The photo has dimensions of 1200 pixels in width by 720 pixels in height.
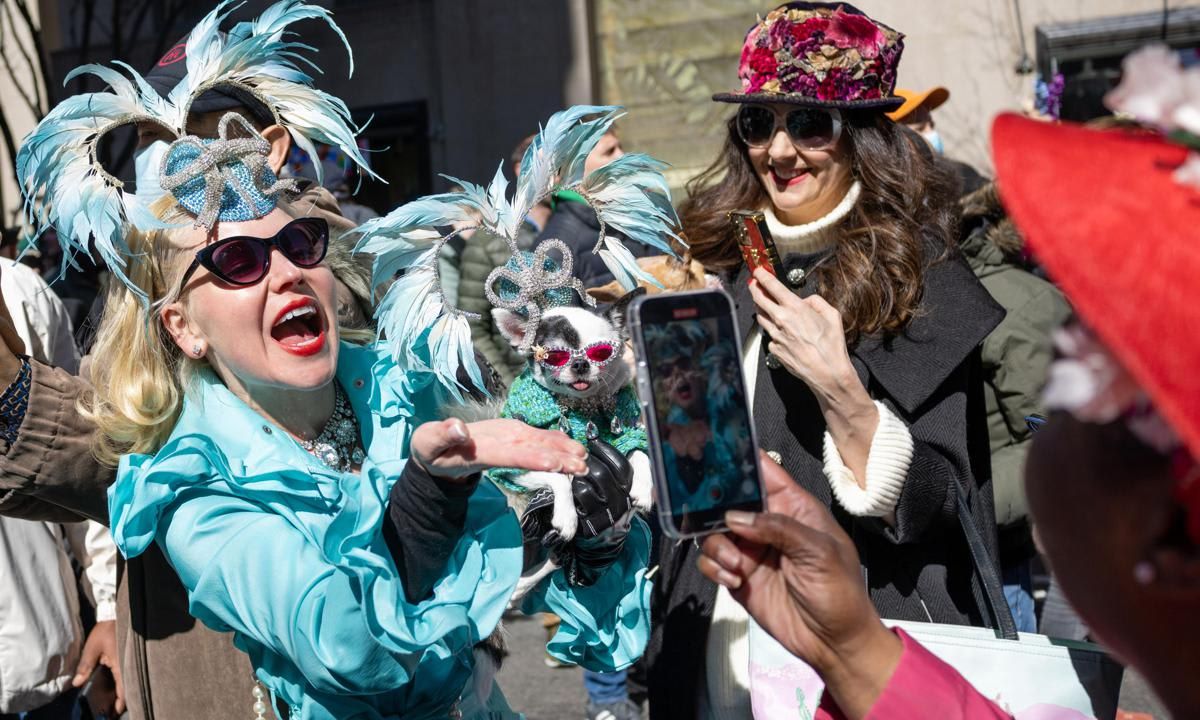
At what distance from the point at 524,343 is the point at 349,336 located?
369mm

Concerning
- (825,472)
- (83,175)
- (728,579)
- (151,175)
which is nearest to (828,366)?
(825,472)

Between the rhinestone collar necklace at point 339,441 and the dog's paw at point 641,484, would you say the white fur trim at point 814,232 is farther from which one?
the rhinestone collar necklace at point 339,441

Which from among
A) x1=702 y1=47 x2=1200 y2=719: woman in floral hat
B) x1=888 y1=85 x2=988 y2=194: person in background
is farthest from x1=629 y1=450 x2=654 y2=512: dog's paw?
x1=888 y1=85 x2=988 y2=194: person in background

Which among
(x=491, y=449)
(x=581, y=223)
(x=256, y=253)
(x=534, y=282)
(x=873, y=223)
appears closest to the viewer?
(x=491, y=449)

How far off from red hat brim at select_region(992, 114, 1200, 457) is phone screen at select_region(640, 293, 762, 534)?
639 millimetres

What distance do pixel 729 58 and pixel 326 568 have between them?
8.33 meters

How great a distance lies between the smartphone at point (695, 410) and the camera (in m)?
1.62

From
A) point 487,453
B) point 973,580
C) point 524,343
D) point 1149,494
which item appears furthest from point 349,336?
point 1149,494

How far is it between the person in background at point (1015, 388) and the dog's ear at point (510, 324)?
1.82 meters

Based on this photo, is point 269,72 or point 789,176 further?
point 789,176

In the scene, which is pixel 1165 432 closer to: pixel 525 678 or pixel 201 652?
pixel 201 652

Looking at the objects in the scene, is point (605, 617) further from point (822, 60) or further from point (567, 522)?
point (822, 60)

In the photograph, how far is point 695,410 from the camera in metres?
1.68

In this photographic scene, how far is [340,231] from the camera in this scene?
9.62ft
